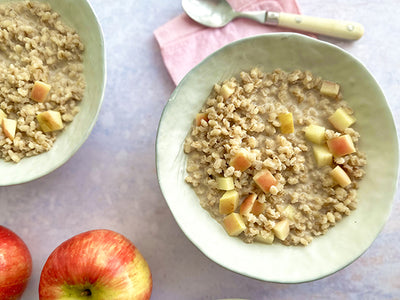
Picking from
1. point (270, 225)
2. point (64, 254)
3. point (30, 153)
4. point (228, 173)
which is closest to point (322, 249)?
point (270, 225)

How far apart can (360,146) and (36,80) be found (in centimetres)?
82

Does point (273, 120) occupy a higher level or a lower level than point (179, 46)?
lower

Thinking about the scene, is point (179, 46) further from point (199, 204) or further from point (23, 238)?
point (23, 238)

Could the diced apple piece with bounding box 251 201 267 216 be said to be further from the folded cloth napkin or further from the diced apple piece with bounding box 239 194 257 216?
the folded cloth napkin

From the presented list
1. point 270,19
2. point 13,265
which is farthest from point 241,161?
point 13,265

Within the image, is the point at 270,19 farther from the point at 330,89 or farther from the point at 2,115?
the point at 2,115

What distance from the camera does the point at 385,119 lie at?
104cm

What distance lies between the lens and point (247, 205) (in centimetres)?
106

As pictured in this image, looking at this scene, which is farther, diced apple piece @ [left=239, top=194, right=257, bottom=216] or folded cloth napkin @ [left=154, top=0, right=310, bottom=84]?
folded cloth napkin @ [left=154, top=0, right=310, bottom=84]

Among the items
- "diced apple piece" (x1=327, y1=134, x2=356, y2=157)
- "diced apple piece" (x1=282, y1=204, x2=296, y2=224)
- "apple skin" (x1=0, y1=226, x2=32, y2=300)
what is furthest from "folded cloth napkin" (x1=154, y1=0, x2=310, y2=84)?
"apple skin" (x1=0, y1=226, x2=32, y2=300)

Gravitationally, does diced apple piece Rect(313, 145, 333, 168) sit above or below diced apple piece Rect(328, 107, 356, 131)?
below

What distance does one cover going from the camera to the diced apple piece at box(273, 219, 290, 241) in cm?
105

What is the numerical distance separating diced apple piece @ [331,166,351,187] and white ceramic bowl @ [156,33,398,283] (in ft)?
0.18

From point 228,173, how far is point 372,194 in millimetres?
352
